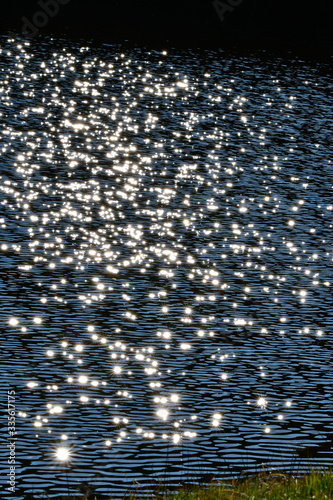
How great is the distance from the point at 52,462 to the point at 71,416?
7.77 feet

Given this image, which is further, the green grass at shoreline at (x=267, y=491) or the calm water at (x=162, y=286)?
the calm water at (x=162, y=286)

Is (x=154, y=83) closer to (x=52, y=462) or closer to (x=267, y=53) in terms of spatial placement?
(x=267, y=53)

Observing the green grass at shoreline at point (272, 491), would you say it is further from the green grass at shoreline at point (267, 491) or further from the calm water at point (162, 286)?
the calm water at point (162, 286)

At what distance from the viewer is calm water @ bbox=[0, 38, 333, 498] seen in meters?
20.2

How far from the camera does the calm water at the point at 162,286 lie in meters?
20.2

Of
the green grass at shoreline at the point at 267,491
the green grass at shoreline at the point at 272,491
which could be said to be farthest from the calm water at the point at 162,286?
the green grass at shoreline at the point at 272,491

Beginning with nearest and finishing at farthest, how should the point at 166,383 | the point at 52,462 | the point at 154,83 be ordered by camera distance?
the point at 52,462, the point at 166,383, the point at 154,83

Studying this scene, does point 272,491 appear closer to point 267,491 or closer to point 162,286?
point 267,491

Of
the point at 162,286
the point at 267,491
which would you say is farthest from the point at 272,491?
the point at 162,286

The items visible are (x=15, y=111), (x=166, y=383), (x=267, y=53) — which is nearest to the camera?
(x=166, y=383)

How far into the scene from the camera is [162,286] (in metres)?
30.5

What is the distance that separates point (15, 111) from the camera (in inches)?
2221

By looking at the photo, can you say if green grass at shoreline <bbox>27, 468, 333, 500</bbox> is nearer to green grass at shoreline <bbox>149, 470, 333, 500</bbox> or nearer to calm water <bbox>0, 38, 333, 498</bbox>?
green grass at shoreline <bbox>149, 470, 333, 500</bbox>

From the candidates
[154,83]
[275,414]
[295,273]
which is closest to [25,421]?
[275,414]
